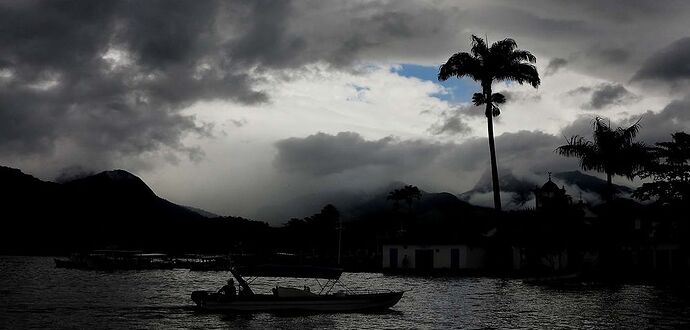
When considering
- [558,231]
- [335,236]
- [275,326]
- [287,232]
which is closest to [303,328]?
[275,326]

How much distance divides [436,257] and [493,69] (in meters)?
24.1

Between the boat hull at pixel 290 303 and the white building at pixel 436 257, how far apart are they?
1650 inches

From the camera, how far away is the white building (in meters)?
76.1

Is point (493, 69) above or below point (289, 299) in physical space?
above

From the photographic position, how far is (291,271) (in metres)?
35.0

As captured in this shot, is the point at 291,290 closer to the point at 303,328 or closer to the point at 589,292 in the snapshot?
the point at 303,328

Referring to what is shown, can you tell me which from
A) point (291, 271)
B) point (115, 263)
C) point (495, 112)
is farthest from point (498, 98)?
point (115, 263)

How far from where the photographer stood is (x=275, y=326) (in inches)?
1167

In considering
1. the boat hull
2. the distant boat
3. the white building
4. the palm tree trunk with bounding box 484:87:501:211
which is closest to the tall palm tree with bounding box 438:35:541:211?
the palm tree trunk with bounding box 484:87:501:211

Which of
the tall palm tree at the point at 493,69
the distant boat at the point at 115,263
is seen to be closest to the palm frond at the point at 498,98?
the tall palm tree at the point at 493,69

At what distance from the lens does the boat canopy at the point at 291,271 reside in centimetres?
3481

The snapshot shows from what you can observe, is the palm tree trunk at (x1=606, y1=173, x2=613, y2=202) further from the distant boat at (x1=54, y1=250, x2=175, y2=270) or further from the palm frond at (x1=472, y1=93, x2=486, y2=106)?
the distant boat at (x1=54, y1=250, x2=175, y2=270)

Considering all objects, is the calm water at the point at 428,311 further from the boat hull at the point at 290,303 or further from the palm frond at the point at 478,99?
the palm frond at the point at 478,99

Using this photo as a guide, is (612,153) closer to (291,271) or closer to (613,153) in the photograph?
(613,153)
